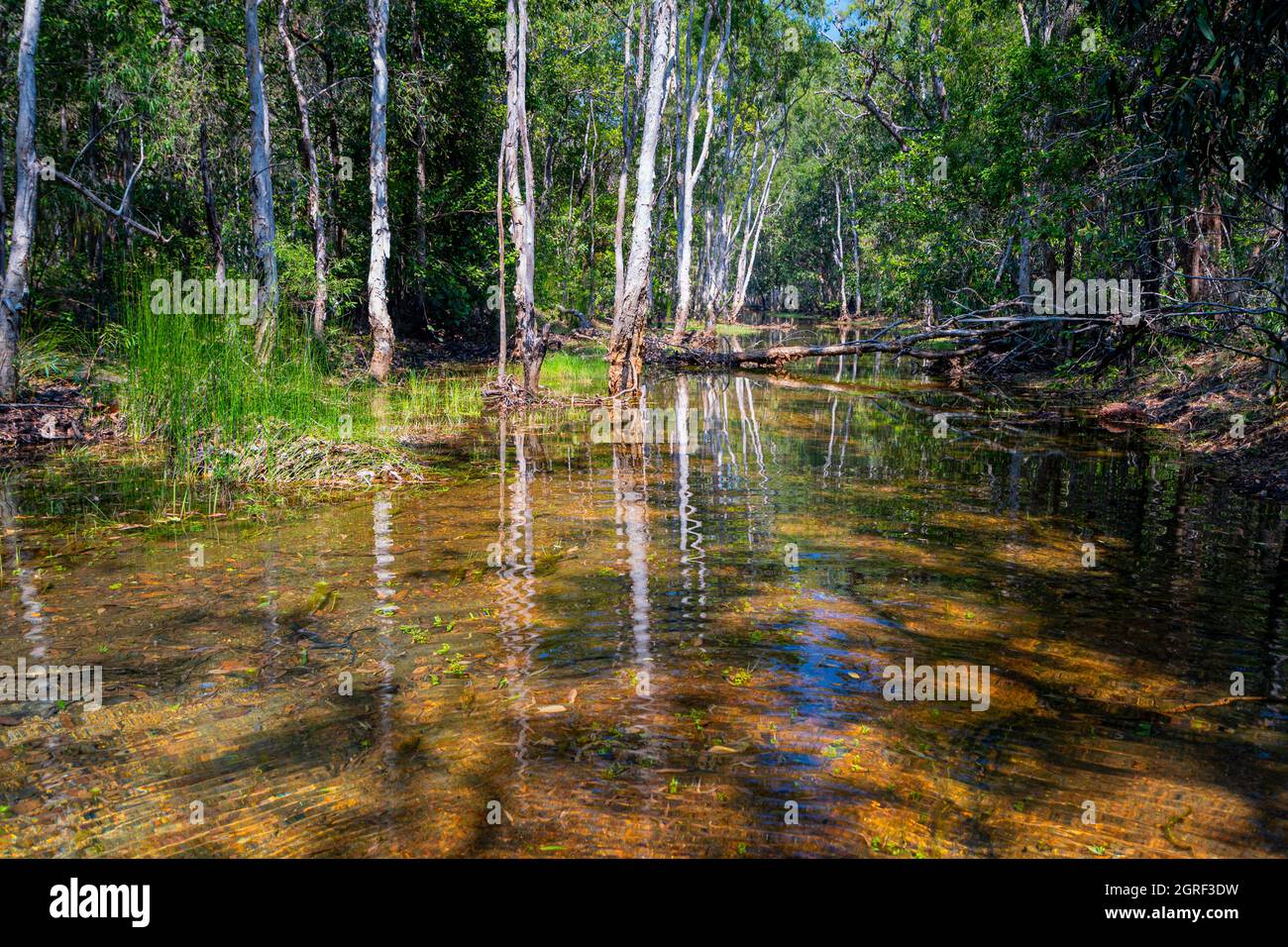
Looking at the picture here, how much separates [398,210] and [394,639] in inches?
885

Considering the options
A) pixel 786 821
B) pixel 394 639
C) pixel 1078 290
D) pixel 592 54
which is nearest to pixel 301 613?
pixel 394 639

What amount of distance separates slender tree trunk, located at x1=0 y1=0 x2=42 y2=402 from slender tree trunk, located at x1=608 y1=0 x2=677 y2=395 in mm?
8757

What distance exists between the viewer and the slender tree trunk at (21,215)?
10648 millimetres

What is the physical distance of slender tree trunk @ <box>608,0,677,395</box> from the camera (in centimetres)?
1501

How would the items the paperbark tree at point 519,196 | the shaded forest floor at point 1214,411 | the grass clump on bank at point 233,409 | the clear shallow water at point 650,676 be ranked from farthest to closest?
the paperbark tree at point 519,196, the shaded forest floor at point 1214,411, the grass clump on bank at point 233,409, the clear shallow water at point 650,676

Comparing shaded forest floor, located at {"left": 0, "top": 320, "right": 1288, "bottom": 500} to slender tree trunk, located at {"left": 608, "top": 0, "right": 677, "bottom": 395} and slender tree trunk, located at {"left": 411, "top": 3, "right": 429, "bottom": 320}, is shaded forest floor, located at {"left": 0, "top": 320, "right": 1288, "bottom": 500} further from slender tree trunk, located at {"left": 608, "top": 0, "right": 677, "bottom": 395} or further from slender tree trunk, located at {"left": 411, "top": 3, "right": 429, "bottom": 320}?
slender tree trunk, located at {"left": 411, "top": 3, "right": 429, "bottom": 320}


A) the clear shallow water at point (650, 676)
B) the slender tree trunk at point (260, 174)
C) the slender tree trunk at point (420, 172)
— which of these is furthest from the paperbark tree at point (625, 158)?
the clear shallow water at point (650, 676)

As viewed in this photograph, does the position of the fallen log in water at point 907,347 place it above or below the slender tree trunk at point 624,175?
below

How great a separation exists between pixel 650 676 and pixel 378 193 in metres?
14.6

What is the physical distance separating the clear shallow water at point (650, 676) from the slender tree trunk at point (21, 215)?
Result: 4.02 m

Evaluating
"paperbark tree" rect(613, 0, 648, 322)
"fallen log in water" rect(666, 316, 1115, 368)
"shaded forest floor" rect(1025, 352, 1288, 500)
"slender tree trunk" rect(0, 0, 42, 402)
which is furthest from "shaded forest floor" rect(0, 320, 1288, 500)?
"paperbark tree" rect(613, 0, 648, 322)

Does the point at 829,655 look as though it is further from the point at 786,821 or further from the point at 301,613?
the point at 301,613

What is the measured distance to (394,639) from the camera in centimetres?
455

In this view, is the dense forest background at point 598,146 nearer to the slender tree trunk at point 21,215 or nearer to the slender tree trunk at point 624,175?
the slender tree trunk at point 624,175
